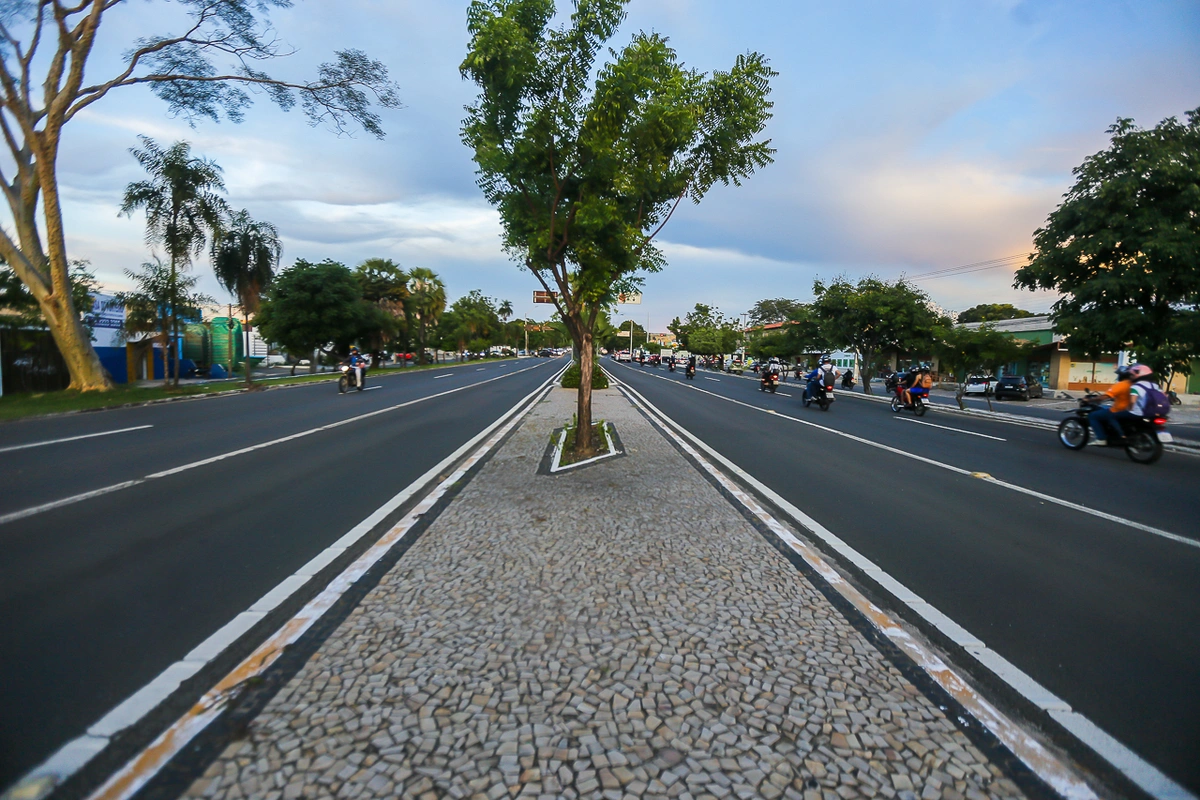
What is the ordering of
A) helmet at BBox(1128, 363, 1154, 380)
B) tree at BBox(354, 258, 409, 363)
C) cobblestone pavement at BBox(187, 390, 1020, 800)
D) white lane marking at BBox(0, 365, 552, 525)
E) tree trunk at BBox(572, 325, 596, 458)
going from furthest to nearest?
1. tree at BBox(354, 258, 409, 363)
2. helmet at BBox(1128, 363, 1154, 380)
3. tree trunk at BBox(572, 325, 596, 458)
4. white lane marking at BBox(0, 365, 552, 525)
5. cobblestone pavement at BBox(187, 390, 1020, 800)

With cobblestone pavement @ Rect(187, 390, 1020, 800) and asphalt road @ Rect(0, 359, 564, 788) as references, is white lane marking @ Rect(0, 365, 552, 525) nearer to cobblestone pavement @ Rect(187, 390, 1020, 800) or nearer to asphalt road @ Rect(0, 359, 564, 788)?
asphalt road @ Rect(0, 359, 564, 788)

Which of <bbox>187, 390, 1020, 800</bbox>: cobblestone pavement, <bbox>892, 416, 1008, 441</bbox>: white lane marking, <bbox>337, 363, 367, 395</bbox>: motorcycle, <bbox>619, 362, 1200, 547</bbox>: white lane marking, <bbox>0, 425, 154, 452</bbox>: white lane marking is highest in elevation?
<bbox>337, 363, 367, 395</bbox>: motorcycle

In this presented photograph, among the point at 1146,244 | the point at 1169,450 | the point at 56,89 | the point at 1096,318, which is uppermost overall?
the point at 56,89

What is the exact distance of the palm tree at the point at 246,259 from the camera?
25.5m

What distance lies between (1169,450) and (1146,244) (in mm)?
6055

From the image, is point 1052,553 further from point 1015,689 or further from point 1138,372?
point 1138,372

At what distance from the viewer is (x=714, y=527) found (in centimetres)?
618

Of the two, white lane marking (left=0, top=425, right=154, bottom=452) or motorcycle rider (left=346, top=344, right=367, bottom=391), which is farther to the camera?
motorcycle rider (left=346, top=344, right=367, bottom=391)

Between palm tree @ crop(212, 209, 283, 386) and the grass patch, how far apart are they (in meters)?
18.4

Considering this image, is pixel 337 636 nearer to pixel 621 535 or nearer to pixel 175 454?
pixel 621 535

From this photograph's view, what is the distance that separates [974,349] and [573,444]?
21819 mm

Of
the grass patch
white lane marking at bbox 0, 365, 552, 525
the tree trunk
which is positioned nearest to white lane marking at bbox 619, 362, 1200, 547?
the grass patch

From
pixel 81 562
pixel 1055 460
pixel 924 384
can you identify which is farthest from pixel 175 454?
pixel 924 384

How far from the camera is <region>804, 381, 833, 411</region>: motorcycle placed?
21.3m
